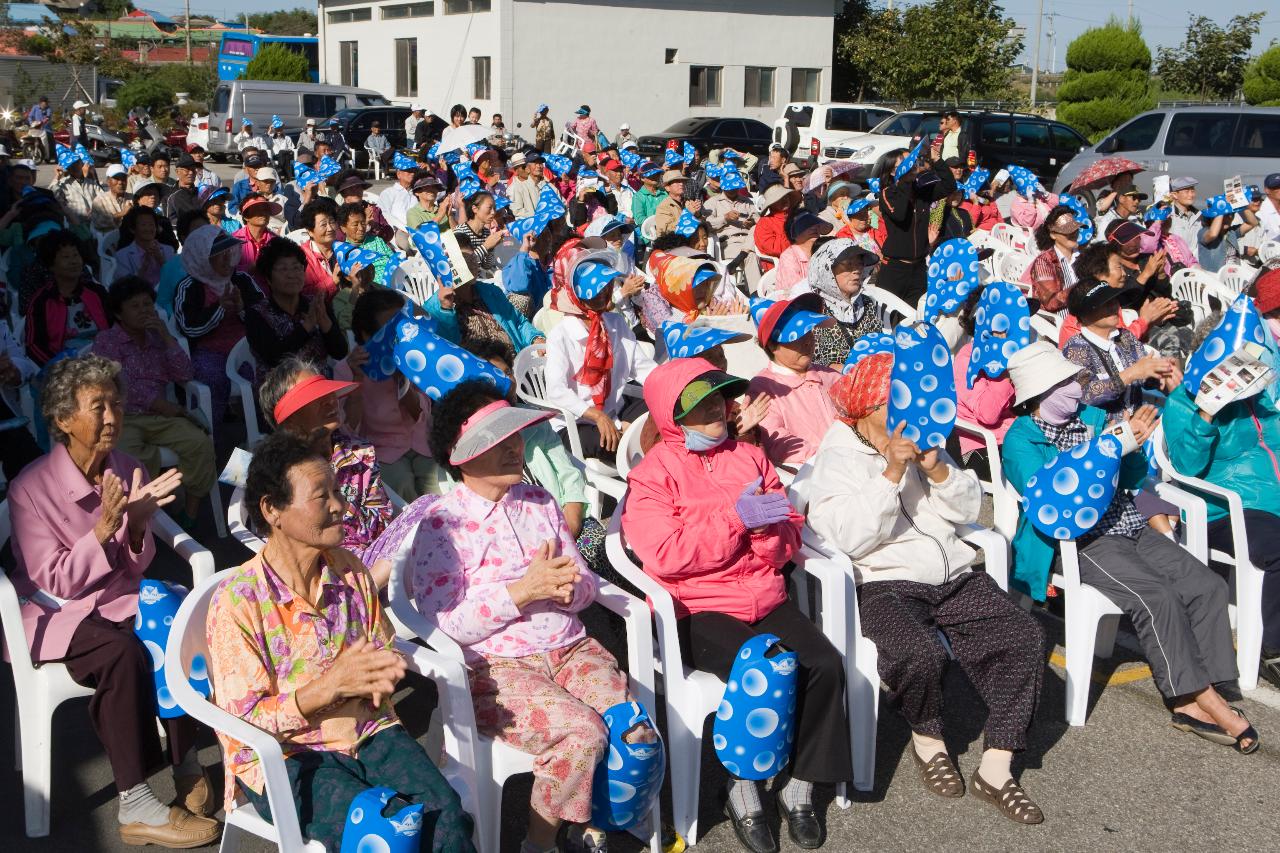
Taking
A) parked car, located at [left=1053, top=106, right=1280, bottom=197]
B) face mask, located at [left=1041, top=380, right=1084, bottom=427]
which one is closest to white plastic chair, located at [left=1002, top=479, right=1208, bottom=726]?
face mask, located at [left=1041, top=380, right=1084, bottom=427]

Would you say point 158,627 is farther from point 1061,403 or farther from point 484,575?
point 1061,403

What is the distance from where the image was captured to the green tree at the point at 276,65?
36.3 m

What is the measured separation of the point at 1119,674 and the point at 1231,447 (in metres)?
1.03

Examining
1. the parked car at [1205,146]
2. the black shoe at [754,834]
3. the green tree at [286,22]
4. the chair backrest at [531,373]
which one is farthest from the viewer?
the green tree at [286,22]

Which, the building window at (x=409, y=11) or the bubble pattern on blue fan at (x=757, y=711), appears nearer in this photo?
the bubble pattern on blue fan at (x=757, y=711)

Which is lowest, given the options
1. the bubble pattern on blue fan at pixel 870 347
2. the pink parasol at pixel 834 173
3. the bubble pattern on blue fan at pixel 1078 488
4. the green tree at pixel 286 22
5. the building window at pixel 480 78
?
the bubble pattern on blue fan at pixel 1078 488

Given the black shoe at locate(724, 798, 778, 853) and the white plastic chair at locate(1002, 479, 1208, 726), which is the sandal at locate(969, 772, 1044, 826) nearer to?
the white plastic chair at locate(1002, 479, 1208, 726)

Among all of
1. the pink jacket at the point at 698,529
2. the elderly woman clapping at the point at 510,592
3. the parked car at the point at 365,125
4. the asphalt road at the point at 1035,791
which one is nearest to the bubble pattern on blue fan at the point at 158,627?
the asphalt road at the point at 1035,791

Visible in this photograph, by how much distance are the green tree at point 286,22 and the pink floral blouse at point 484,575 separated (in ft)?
288

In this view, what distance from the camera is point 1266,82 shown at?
27734 millimetres

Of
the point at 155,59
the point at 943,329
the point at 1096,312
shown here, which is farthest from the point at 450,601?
the point at 155,59

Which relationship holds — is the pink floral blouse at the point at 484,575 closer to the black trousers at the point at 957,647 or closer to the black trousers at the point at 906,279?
the black trousers at the point at 957,647

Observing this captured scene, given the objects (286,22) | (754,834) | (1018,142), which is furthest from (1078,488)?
(286,22)

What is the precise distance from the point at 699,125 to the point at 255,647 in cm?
2289
